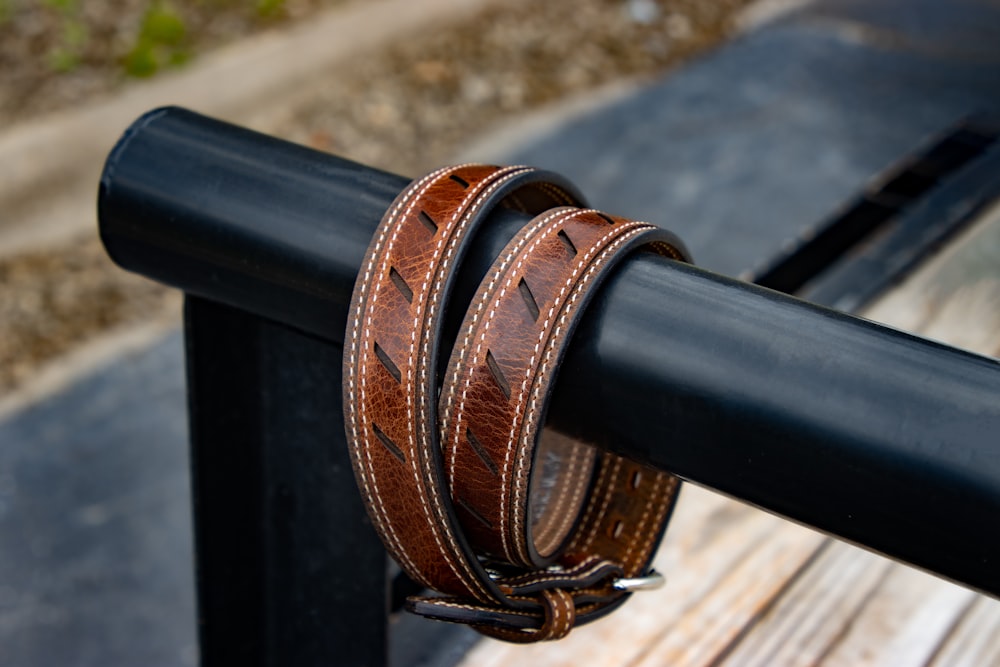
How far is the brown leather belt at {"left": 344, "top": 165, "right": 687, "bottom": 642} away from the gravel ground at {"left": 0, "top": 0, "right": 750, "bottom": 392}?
2.62m

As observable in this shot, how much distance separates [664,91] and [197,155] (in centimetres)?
370

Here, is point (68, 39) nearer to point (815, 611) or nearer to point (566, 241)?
point (815, 611)

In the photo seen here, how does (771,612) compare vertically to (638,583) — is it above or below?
below

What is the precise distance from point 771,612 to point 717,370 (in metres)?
0.72

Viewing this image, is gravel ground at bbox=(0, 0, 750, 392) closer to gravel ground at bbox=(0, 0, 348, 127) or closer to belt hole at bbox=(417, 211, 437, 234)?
gravel ground at bbox=(0, 0, 348, 127)

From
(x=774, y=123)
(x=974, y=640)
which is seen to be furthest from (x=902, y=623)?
(x=774, y=123)

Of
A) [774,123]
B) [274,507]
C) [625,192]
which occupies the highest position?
[274,507]

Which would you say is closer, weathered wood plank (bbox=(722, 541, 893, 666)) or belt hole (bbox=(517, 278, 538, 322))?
belt hole (bbox=(517, 278, 538, 322))

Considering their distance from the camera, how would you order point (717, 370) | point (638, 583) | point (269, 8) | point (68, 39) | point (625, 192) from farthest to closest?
point (269, 8) → point (68, 39) → point (625, 192) → point (638, 583) → point (717, 370)

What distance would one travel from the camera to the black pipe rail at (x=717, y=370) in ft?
1.82

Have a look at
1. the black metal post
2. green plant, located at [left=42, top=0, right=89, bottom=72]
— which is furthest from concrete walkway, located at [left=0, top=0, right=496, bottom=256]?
the black metal post

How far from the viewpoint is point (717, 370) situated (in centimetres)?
61

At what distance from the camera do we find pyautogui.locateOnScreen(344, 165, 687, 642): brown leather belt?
2.15ft

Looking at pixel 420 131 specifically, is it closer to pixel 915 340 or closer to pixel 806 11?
pixel 806 11
